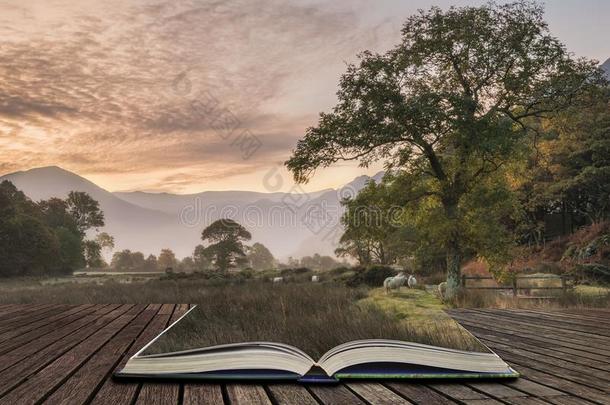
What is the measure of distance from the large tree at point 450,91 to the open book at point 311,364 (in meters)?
12.6

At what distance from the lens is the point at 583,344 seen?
3.23 metres

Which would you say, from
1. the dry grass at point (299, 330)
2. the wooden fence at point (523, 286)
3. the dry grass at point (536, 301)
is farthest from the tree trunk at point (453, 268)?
the dry grass at point (299, 330)

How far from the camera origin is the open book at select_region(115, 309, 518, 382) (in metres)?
1.95

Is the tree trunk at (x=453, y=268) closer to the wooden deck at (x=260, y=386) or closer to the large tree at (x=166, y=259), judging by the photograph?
the wooden deck at (x=260, y=386)

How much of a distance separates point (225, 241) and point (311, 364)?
48.9 m

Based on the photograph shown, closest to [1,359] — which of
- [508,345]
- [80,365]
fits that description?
[80,365]

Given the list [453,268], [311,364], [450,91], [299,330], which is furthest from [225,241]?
[311,364]

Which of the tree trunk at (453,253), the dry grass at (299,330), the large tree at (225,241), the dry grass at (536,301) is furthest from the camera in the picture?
the large tree at (225,241)

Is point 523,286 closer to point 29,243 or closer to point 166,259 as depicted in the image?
point 29,243

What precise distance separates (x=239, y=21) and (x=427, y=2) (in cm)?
700

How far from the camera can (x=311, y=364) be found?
2.02 meters

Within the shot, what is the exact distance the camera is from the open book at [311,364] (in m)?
1.95

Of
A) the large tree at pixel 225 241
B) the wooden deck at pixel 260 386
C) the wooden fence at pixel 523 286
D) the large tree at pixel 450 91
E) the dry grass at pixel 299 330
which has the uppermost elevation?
the large tree at pixel 450 91

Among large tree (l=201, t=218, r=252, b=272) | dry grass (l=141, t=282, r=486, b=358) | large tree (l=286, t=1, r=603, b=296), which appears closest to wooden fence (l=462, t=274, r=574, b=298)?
large tree (l=286, t=1, r=603, b=296)
